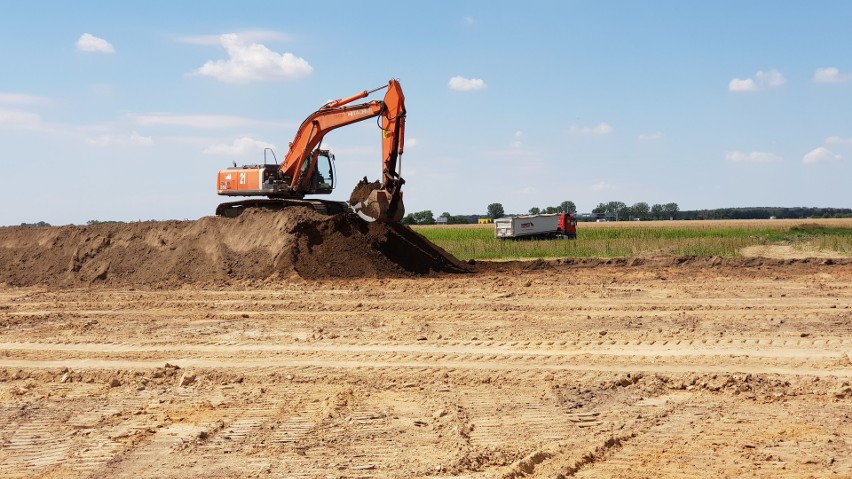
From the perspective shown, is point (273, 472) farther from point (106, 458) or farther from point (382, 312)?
point (382, 312)

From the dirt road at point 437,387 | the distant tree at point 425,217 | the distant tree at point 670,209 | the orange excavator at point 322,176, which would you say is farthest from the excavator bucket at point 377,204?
the distant tree at point 670,209

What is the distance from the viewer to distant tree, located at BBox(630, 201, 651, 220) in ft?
337

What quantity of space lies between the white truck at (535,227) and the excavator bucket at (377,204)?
16.7 meters

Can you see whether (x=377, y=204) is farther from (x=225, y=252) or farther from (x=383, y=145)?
(x=225, y=252)

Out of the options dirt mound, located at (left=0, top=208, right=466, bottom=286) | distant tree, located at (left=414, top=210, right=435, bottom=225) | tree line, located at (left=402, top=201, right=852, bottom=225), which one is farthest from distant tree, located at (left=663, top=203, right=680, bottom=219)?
dirt mound, located at (left=0, top=208, right=466, bottom=286)

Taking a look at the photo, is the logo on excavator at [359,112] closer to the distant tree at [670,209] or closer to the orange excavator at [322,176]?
the orange excavator at [322,176]

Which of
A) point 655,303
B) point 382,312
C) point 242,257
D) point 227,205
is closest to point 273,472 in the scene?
point 382,312

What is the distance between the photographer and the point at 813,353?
9148 mm

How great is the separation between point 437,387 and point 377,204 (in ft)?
36.3

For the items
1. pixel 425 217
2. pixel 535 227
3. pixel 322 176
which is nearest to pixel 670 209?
pixel 425 217

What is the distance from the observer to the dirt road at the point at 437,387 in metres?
5.84

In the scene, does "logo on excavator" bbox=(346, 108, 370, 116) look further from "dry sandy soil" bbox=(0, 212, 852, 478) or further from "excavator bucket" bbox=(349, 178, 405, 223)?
"dry sandy soil" bbox=(0, 212, 852, 478)

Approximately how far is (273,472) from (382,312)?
7.64m

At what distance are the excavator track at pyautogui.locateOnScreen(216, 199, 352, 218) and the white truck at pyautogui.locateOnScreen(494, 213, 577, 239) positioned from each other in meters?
15.3
